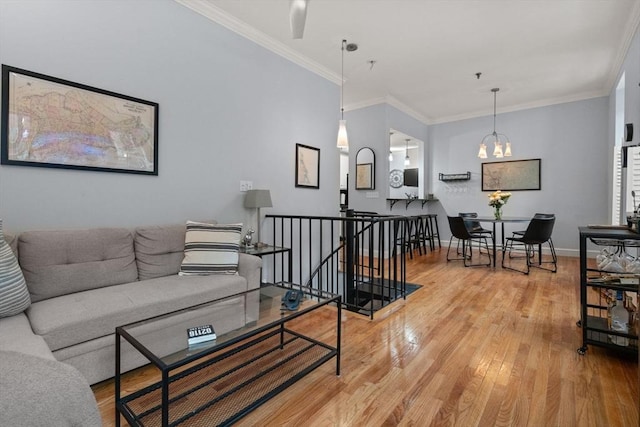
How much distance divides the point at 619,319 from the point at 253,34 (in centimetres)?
396

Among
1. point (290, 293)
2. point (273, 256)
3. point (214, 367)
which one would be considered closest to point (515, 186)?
point (273, 256)

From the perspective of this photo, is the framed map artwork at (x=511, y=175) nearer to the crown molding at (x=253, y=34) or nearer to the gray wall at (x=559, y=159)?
the gray wall at (x=559, y=159)

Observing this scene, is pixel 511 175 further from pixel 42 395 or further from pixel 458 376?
pixel 42 395

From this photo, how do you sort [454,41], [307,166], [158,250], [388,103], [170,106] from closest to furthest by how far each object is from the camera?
[158,250], [170,106], [454,41], [307,166], [388,103]

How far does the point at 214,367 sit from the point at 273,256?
1724 mm

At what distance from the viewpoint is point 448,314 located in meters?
2.78

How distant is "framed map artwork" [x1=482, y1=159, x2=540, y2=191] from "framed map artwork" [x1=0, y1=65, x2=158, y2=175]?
6.06m

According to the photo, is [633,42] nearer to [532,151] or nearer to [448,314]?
[532,151]

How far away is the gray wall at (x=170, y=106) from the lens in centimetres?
205

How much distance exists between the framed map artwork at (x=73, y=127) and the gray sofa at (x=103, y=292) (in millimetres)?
532

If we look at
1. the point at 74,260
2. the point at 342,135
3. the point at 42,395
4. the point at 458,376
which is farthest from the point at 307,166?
the point at 42,395

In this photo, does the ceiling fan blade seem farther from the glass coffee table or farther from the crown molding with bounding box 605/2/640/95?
the crown molding with bounding box 605/2/640/95

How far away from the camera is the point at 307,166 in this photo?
404 cm

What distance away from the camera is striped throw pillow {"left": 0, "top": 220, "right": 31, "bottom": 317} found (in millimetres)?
1500
